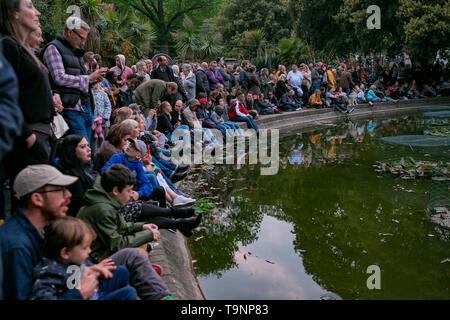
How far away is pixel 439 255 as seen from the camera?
475cm

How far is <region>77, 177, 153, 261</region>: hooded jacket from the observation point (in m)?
3.31

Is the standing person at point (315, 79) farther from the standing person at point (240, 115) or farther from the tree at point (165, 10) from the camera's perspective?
the tree at point (165, 10)

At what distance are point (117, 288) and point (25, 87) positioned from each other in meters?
1.50

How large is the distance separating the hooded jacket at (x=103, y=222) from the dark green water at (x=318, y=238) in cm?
112

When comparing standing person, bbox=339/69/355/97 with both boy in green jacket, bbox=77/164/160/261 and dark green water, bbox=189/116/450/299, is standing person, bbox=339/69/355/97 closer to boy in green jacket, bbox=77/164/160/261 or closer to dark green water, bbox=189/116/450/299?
dark green water, bbox=189/116/450/299

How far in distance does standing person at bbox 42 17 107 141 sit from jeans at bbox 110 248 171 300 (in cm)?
226

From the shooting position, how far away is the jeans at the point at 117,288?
2.73 m

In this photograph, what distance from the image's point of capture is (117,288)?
2.90 meters

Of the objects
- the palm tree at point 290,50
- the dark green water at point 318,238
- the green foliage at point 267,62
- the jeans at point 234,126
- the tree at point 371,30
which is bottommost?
the dark green water at point 318,238

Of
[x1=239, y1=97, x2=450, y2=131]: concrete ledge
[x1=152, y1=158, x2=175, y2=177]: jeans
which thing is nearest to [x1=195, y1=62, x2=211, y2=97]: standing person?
[x1=239, y1=97, x2=450, y2=131]: concrete ledge

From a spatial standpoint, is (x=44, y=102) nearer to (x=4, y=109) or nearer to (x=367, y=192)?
(x=4, y=109)

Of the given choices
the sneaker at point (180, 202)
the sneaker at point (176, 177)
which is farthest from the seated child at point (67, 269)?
the sneaker at point (176, 177)
